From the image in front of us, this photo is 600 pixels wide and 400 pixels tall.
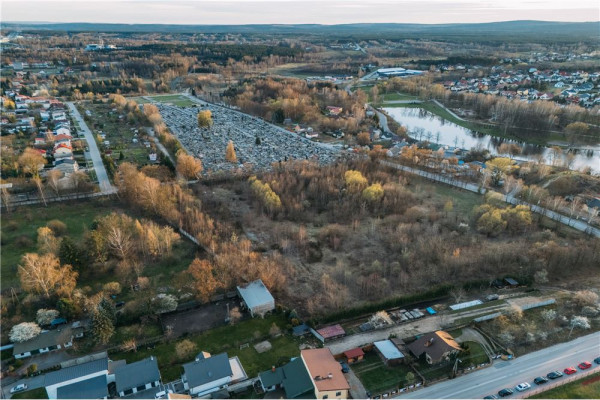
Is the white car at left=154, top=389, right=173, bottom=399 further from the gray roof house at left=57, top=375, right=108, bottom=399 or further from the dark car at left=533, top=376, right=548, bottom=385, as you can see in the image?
the dark car at left=533, top=376, right=548, bottom=385

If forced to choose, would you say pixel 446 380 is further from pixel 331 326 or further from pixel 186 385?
pixel 186 385

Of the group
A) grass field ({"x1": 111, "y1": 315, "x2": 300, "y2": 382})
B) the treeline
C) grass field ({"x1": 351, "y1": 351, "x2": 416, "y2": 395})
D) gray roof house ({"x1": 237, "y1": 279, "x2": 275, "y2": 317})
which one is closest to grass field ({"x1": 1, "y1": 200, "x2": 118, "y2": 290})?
grass field ({"x1": 111, "y1": 315, "x2": 300, "y2": 382})

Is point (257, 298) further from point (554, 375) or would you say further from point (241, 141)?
point (241, 141)

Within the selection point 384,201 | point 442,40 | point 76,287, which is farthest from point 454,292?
point 442,40

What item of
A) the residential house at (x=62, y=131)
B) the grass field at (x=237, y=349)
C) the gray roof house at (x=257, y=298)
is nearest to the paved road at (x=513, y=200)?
the gray roof house at (x=257, y=298)

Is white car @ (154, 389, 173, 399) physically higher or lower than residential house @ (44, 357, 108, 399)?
lower

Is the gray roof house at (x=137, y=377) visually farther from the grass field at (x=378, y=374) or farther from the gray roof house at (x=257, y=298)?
the grass field at (x=378, y=374)
